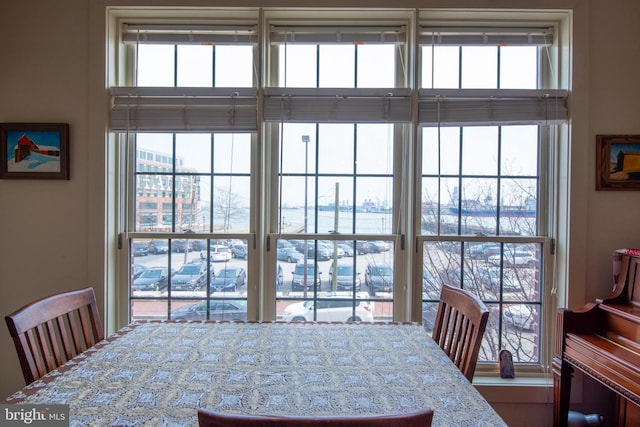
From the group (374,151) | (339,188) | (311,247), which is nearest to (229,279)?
(311,247)

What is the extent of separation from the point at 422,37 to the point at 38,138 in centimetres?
231

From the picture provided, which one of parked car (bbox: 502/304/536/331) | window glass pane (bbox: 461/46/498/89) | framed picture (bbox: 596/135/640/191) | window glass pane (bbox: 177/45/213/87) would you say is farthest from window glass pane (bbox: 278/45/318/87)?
parked car (bbox: 502/304/536/331)

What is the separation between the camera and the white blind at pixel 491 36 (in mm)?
1951

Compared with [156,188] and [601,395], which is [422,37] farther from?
[601,395]

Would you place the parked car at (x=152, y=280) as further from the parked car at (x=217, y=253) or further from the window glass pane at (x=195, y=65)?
the window glass pane at (x=195, y=65)

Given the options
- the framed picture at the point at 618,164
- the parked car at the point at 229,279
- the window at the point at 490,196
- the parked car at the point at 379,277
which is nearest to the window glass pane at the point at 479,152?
the window at the point at 490,196

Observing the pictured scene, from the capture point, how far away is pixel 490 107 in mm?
1878

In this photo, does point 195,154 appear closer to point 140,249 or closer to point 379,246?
point 140,249

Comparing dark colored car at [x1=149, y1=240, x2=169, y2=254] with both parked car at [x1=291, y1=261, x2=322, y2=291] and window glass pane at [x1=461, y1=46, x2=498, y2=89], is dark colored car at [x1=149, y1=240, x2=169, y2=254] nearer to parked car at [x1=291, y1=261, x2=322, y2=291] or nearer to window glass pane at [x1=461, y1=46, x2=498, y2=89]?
parked car at [x1=291, y1=261, x2=322, y2=291]

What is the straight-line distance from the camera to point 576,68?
1.84m

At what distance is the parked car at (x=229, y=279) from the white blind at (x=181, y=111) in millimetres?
839

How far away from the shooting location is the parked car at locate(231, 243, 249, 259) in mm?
1981

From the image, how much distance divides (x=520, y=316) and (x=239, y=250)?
1.75m

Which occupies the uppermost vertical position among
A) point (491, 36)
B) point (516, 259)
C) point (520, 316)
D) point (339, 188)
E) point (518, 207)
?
point (491, 36)
